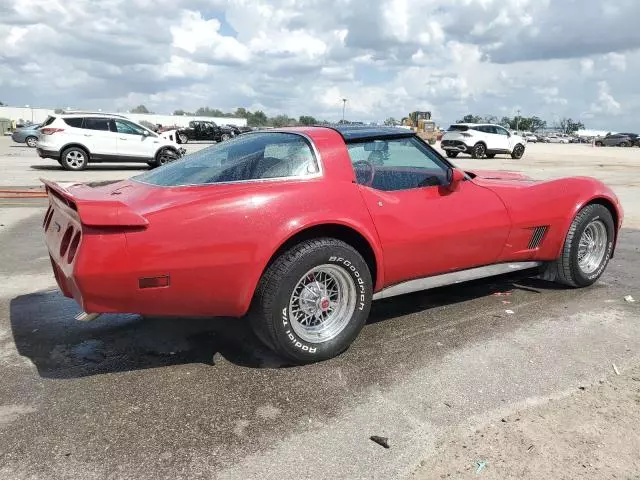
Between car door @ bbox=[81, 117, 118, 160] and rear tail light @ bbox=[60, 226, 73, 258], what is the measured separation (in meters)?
14.0

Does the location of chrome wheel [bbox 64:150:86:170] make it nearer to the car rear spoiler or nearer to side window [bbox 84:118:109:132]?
side window [bbox 84:118:109:132]

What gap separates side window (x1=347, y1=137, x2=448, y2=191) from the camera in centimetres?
364

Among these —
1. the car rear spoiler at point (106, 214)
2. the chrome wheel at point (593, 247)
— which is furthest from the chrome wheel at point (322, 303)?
the chrome wheel at point (593, 247)

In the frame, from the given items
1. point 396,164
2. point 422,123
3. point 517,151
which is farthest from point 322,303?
point 422,123

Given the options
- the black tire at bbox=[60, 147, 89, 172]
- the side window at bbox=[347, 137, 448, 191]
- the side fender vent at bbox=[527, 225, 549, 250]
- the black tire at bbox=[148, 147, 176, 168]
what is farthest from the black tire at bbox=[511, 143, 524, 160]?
the side window at bbox=[347, 137, 448, 191]

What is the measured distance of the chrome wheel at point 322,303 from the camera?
3285mm

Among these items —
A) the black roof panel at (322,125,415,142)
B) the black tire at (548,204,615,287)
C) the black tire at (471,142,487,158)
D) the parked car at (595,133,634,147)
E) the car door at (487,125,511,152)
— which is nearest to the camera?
the black roof panel at (322,125,415,142)

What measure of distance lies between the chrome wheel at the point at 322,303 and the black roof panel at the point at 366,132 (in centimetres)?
94

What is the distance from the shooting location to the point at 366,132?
3.83 metres

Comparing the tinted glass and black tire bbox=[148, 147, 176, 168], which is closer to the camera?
the tinted glass

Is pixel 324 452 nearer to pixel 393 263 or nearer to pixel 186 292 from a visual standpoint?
pixel 186 292

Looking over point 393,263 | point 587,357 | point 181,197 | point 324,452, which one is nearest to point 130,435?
point 324,452

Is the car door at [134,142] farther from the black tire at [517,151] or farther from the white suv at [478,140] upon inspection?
the black tire at [517,151]

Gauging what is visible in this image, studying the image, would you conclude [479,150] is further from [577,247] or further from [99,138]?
[577,247]
